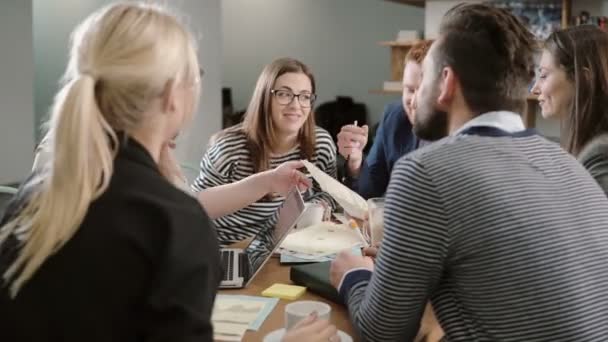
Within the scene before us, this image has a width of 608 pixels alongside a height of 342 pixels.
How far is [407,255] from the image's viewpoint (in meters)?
1.09

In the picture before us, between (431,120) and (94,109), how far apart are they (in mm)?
641

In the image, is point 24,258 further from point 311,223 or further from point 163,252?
point 311,223

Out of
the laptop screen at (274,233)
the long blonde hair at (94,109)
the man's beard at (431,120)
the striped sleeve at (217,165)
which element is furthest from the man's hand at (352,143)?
the long blonde hair at (94,109)

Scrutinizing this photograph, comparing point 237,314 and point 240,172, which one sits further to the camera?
point 240,172

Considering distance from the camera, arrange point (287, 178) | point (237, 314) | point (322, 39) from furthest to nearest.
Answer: point (322, 39), point (287, 178), point (237, 314)

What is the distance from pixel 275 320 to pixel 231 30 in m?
5.85

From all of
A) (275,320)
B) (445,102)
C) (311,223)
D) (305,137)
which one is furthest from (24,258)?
(305,137)

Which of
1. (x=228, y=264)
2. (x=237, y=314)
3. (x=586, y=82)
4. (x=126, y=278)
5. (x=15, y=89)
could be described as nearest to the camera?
(x=126, y=278)

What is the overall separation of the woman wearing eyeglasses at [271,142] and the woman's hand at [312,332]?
3.64 feet

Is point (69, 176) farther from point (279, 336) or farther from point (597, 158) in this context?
point (597, 158)

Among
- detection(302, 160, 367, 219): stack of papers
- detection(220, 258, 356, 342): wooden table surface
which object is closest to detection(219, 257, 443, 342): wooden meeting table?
detection(220, 258, 356, 342): wooden table surface

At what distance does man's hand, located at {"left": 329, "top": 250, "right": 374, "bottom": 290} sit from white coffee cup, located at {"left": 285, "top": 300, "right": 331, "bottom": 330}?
11 cm

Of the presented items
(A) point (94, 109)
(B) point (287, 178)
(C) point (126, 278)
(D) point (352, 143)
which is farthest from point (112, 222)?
(D) point (352, 143)

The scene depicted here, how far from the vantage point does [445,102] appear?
1.25 metres
